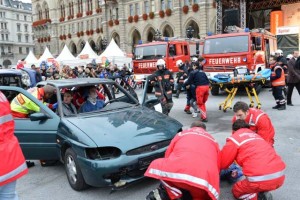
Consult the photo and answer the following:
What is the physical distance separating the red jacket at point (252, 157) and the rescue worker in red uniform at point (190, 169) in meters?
0.18

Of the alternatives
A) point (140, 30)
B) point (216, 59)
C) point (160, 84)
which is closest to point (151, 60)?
point (216, 59)

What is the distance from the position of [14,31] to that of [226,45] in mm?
99624

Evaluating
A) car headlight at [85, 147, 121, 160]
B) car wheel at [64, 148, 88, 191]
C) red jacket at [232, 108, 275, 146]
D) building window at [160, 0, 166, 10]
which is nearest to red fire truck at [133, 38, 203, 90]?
red jacket at [232, 108, 275, 146]

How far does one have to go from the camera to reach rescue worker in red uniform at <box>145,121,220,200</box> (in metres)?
3.16

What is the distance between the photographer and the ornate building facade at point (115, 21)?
125 ft

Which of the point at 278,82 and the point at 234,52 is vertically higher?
the point at 234,52

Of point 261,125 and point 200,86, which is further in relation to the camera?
point 200,86

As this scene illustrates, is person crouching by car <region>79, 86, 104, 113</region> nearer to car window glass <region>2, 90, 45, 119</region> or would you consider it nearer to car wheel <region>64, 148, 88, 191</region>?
car window glass <region>2, 90, 45, 119</region>

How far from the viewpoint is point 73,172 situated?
446 centimetres

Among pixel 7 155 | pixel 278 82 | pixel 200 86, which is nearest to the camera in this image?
pixel 7 155

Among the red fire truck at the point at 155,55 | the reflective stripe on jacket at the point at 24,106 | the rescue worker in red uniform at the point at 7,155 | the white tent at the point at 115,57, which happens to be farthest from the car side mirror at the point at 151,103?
the white tent at the point at 115,57

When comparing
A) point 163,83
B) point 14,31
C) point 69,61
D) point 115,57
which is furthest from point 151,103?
point 14,31

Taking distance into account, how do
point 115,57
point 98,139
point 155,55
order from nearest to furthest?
point 98,139
point 155,55
point 115,57

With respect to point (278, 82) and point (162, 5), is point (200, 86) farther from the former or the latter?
point (162, 5)
